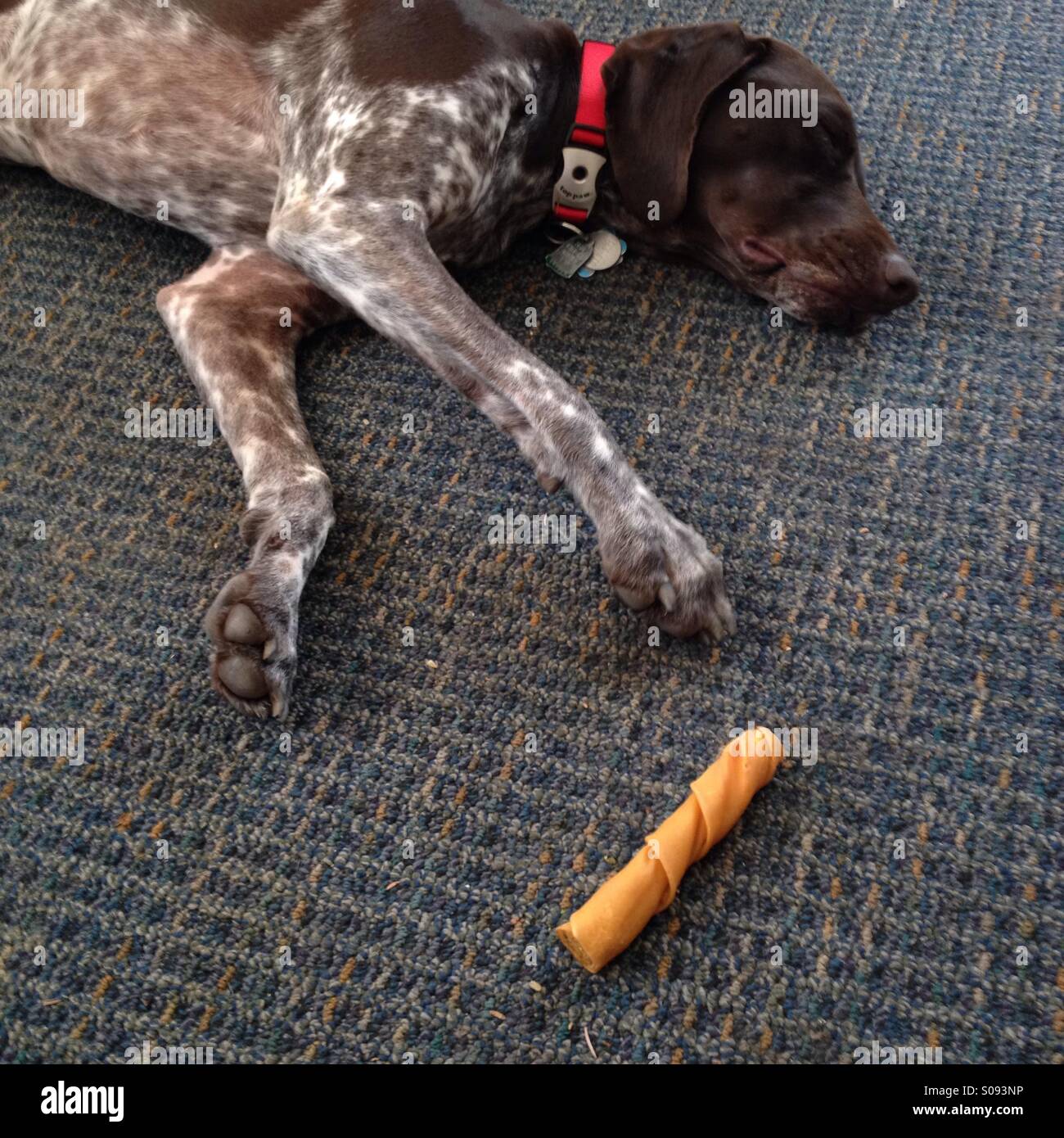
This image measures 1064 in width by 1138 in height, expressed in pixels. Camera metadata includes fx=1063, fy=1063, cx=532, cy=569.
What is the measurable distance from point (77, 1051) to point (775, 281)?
1708mm

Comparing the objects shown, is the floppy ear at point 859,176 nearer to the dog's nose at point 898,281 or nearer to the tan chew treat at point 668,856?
the dog's nose at point 898,281

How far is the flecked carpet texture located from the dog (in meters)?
0.10

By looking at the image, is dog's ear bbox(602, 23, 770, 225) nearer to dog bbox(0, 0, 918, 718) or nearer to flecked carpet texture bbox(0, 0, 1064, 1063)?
dog bbox(0, 0, 918, 718)

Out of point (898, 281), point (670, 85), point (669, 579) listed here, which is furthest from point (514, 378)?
point (898, 281)

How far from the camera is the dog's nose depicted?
197 centimetres

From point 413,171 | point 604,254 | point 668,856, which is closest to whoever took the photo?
point 668,856

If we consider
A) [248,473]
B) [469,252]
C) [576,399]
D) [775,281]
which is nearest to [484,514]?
[576,399]

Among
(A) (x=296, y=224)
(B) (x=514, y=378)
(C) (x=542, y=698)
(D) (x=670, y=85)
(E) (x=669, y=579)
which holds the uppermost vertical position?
(D) (x=670, y=85)

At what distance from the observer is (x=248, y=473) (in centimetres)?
180

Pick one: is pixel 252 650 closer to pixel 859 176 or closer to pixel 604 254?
pixel 604 254

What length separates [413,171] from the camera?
191 cm

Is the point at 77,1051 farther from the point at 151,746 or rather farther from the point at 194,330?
the point at 194,330

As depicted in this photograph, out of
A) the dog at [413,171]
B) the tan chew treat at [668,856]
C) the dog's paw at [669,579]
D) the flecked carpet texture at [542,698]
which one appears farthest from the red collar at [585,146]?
the tan chew treat at [668,856]

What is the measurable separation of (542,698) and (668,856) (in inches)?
13.0
